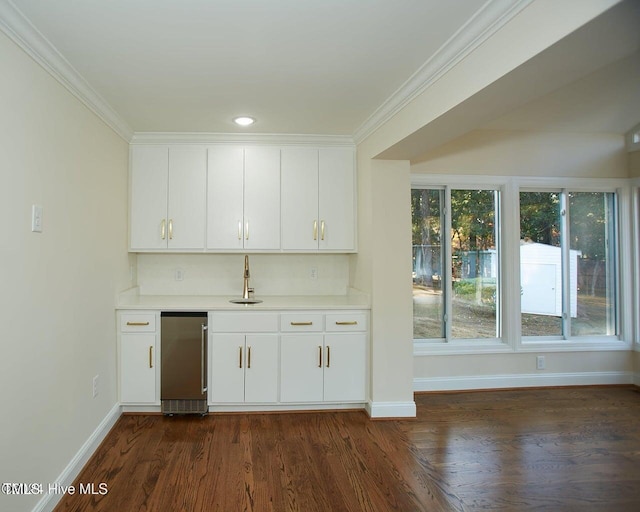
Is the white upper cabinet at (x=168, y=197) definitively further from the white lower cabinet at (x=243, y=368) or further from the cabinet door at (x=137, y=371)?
the white lower cabinet at (x=243, y=368)

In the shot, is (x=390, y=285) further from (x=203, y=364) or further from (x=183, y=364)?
(x=183, y=364)

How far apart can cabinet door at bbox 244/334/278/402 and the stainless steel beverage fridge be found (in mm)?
357

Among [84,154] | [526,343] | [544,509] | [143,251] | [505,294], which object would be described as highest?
[84,154]

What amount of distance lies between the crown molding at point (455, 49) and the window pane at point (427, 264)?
1.19m

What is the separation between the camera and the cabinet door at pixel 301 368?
121 inches

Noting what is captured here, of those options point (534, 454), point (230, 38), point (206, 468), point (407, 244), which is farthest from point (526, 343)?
point (230, 38)

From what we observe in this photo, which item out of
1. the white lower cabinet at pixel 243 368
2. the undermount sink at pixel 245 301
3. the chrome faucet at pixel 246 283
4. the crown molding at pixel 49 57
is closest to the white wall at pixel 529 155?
the chrome faucet at pixel 246 283

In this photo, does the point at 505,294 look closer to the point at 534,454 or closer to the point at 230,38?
the point at 534,454

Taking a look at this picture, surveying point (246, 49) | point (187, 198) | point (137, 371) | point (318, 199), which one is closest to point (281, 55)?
point (246, 49)

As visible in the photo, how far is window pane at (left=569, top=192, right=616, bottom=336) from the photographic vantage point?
3895 millimetres

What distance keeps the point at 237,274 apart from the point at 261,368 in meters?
1.04

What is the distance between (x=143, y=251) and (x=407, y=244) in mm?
2323

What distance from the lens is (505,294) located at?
3689 mm

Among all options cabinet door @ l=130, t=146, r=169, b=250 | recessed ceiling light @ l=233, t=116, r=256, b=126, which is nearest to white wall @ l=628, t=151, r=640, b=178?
recessed ceiling light @ l=233, t=116, r=256, b=126
